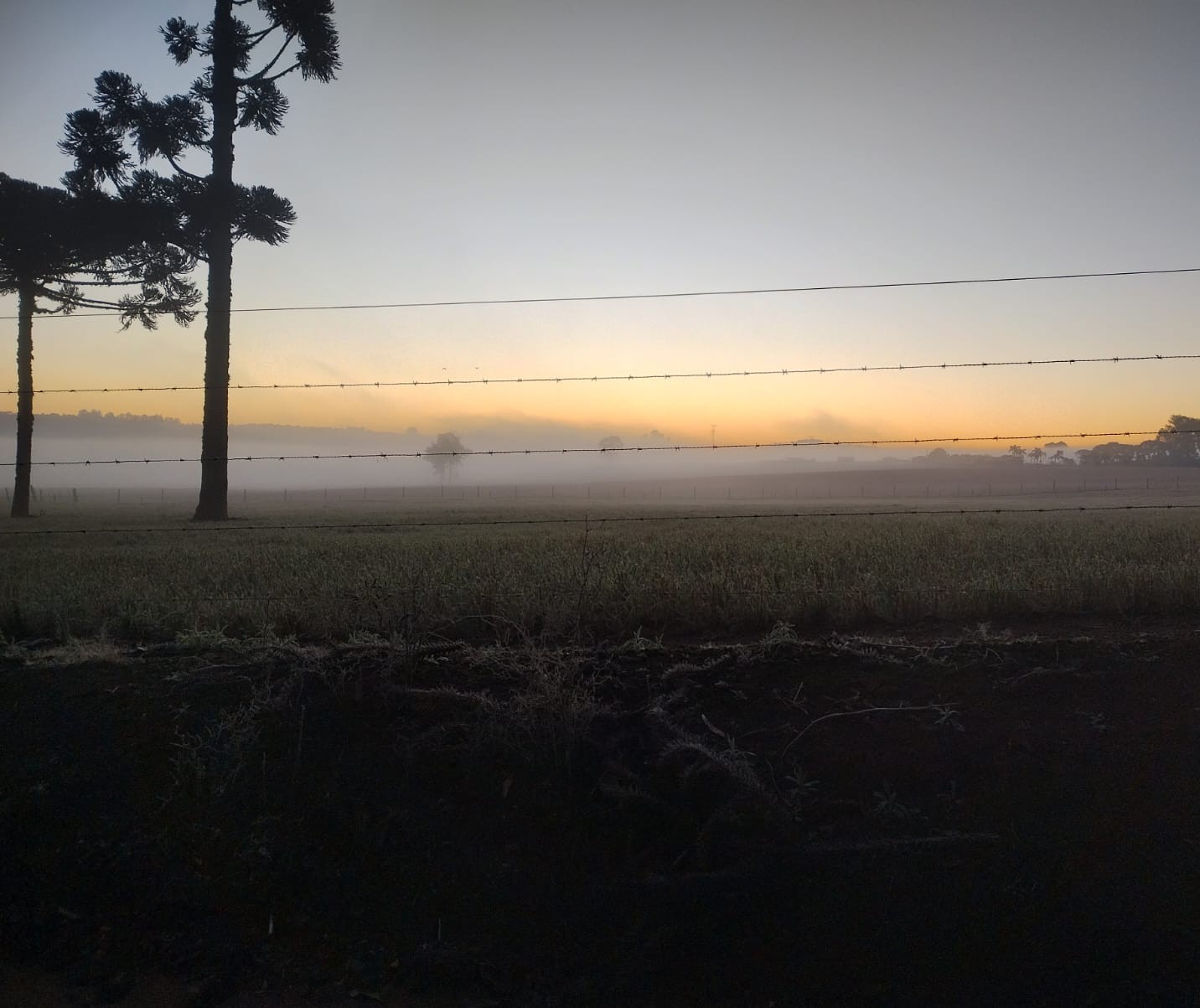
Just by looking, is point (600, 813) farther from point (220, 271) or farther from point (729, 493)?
point (729, 493)

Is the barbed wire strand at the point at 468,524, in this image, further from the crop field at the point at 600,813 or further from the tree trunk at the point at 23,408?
the tree trunk at the point at 23,408

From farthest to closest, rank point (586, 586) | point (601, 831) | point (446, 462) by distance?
point (446, 462)
point (586, 586)
point (601, 831)

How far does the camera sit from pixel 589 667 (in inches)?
208

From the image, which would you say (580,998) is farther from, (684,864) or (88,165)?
(88,165)

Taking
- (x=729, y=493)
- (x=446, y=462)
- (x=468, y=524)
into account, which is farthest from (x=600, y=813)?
(x=446, y=462)

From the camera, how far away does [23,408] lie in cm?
1919

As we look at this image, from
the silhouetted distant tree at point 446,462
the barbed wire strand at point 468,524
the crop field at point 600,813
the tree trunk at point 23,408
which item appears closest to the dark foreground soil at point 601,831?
the crop field at point 600,813

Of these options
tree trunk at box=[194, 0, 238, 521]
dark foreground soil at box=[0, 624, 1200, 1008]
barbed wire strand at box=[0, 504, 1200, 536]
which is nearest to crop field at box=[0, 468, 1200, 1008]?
dark foreground soil at box=[0, 624, 1200, 1008]

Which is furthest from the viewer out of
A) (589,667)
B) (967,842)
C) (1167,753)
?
(589,667)

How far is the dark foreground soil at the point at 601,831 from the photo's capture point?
323 centimetres

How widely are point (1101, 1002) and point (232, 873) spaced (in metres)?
3.80

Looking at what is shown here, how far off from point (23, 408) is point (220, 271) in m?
8.25

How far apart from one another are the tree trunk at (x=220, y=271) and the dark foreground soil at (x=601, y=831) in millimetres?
10201

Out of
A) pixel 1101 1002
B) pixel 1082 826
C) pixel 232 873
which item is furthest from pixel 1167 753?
pixel 232 873
